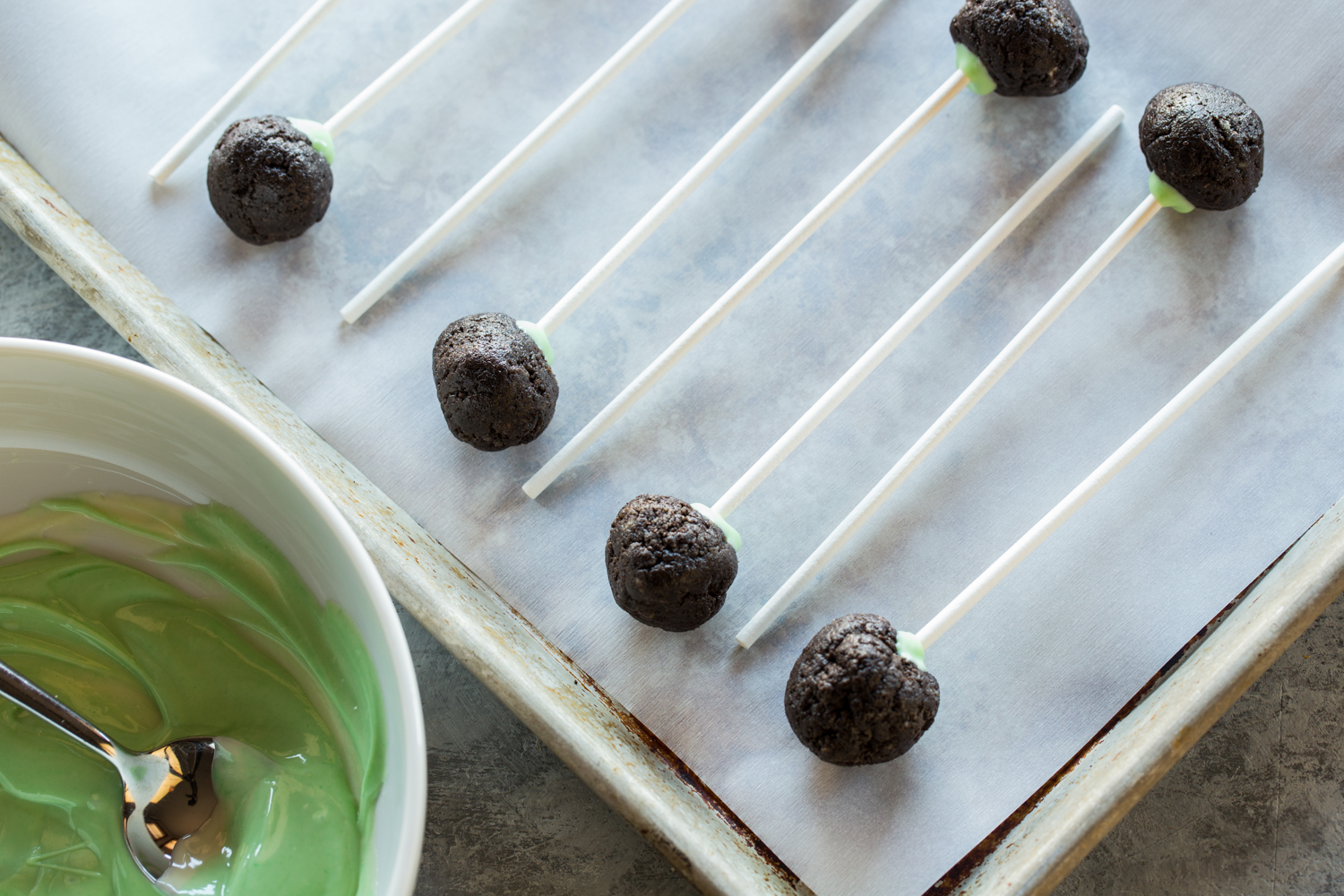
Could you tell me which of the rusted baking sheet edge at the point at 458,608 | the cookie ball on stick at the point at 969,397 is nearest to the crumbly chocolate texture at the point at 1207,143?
the cookie ball on stick at the point at 969,397

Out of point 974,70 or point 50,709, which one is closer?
point 50,709

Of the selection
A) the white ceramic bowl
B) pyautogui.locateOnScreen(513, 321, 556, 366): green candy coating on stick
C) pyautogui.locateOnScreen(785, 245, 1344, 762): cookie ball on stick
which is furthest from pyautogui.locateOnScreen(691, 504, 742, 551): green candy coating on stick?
the white ceramic bowl

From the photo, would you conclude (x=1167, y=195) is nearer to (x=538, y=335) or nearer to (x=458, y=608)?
(x=538, y=335)

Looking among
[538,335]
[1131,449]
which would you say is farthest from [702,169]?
[1131,449]

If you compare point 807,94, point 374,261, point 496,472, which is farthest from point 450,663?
point 807,94

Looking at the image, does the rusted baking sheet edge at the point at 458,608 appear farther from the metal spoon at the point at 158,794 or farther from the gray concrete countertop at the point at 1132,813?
the metal spoon at the point at 158,794

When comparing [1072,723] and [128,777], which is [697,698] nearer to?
[1072,723]

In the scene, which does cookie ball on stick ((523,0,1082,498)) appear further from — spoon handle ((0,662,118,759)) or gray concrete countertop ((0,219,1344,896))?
spoon handle ((0,662,118,759))
